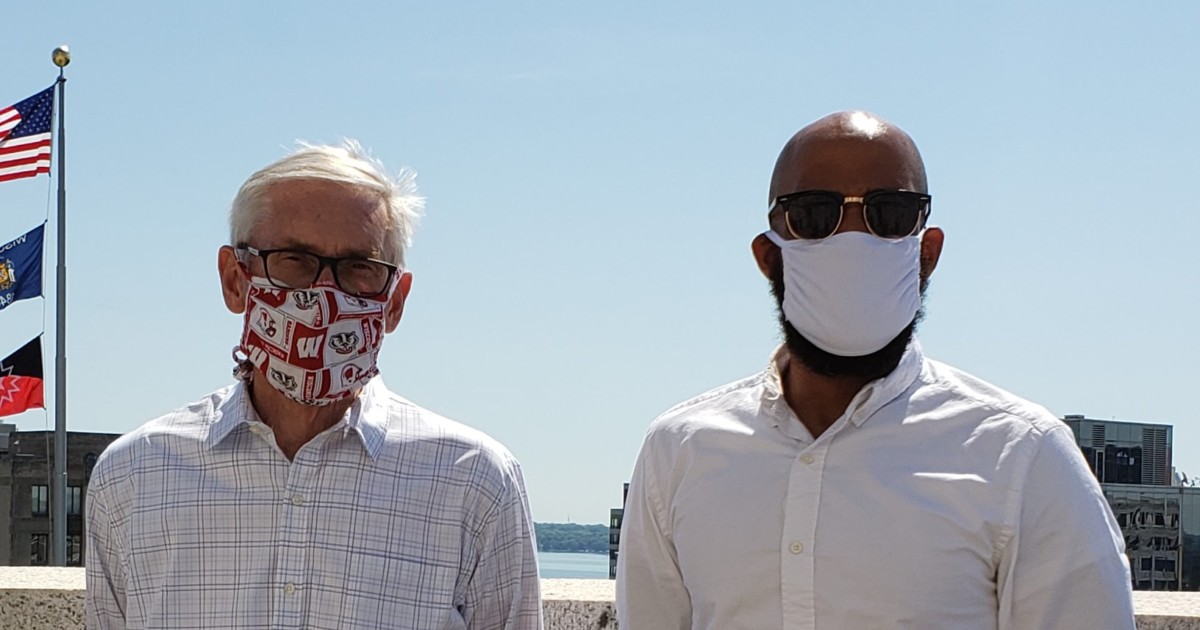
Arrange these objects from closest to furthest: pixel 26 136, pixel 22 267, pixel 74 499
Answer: pixel 26 136 < pixel 22 267 < pixel 74 499

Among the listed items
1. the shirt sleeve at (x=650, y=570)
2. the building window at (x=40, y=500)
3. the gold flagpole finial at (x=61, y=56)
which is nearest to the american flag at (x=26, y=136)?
the gold flagpole finial at (x=61, y=56)

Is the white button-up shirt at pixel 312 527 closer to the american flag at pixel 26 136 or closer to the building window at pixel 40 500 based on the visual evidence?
the american flag at pixel 26 136

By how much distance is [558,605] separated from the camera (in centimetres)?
392

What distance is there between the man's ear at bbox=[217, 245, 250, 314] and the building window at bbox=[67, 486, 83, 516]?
251ft

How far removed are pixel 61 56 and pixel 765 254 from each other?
2116 centimetres

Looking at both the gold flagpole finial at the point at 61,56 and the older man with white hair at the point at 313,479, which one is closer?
the older man with white hair at the point at 313,479

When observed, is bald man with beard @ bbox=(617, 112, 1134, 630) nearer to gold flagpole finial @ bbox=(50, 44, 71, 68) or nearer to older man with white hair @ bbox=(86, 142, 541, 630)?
older man with white hair @ bbox=(86, 142, 541, 630)

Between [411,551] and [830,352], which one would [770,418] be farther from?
[411,551]

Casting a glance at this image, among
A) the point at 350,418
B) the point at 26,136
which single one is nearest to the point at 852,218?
the point at 350,418

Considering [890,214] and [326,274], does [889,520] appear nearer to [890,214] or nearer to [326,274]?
[890,214]

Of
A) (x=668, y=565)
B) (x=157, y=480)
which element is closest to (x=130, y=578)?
(x=157, y=480)

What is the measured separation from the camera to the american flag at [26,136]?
20797 millimetres

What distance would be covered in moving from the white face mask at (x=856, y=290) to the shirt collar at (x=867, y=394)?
0.07 metres

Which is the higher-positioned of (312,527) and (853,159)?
(853,159)
